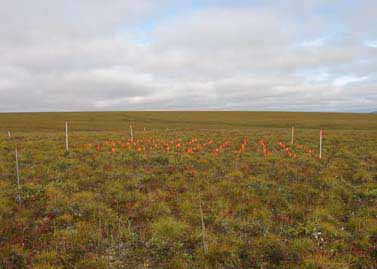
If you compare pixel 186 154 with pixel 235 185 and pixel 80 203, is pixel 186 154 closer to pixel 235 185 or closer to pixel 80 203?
pixel 235 185

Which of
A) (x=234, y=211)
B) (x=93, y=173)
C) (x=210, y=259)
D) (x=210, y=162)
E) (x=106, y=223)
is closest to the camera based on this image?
(x=210, y=259)

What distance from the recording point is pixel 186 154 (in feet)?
44.8

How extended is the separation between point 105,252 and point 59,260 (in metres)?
0.88

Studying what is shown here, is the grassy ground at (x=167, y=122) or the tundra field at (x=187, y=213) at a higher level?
the grassy ground at (x=167, y=122)

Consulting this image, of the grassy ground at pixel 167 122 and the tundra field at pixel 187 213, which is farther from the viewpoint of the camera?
the grassy ground at pixel 167 122

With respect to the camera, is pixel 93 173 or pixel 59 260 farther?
pixel 93 173

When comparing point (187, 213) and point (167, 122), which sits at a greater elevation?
point (167, 122)

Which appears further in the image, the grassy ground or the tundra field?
the grassy ground

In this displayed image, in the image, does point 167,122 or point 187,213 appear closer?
point 187,213

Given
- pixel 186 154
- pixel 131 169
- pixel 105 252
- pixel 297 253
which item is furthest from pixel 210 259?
pixel 186 154

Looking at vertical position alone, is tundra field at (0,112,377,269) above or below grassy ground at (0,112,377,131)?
below

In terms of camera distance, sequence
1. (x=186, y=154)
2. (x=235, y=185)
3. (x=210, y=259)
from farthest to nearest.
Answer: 1. (x=186, y=154)
2. (x=235, y=185)
3. (x=210, y=259)

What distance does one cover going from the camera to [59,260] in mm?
5043

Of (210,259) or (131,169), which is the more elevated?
(131,169)
